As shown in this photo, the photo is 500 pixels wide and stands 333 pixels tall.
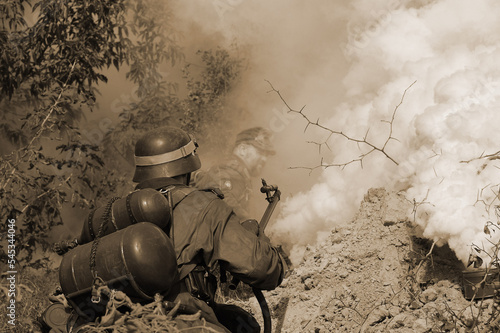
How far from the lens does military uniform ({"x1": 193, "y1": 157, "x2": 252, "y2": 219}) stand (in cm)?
718

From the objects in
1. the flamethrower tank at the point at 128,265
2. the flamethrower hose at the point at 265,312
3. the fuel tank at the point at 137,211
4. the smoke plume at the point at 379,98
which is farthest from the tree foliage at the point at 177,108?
the flamethrower tank at the point at 128,265

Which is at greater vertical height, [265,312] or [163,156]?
[163,156]

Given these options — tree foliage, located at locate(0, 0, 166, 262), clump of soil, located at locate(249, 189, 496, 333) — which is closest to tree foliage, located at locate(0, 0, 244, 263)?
tree foliage, located at locate(0, 0, 166, 262)

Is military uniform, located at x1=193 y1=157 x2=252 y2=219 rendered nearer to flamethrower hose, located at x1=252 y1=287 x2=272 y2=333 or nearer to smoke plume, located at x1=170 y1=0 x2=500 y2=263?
smoke plume, located at x1=170 y1=0 x2=500 y2=263

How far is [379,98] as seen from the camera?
18.9 feet

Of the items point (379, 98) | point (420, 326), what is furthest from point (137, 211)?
point (379, 98)

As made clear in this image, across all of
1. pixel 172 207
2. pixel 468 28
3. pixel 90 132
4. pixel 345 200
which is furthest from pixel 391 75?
pixel 90 132

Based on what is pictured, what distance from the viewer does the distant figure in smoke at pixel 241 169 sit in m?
7.26

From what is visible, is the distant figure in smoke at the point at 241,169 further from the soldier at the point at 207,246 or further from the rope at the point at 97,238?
the rope at the point at 97,238

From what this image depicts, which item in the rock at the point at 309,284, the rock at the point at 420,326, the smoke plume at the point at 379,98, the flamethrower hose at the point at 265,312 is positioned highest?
the smoke plume at the point at 379,98

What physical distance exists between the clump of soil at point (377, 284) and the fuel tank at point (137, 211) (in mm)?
1585

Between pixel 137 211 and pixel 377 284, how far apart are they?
2.06m

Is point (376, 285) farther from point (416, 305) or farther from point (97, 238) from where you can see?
point (97, 238)

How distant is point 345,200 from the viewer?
5.76 metres
